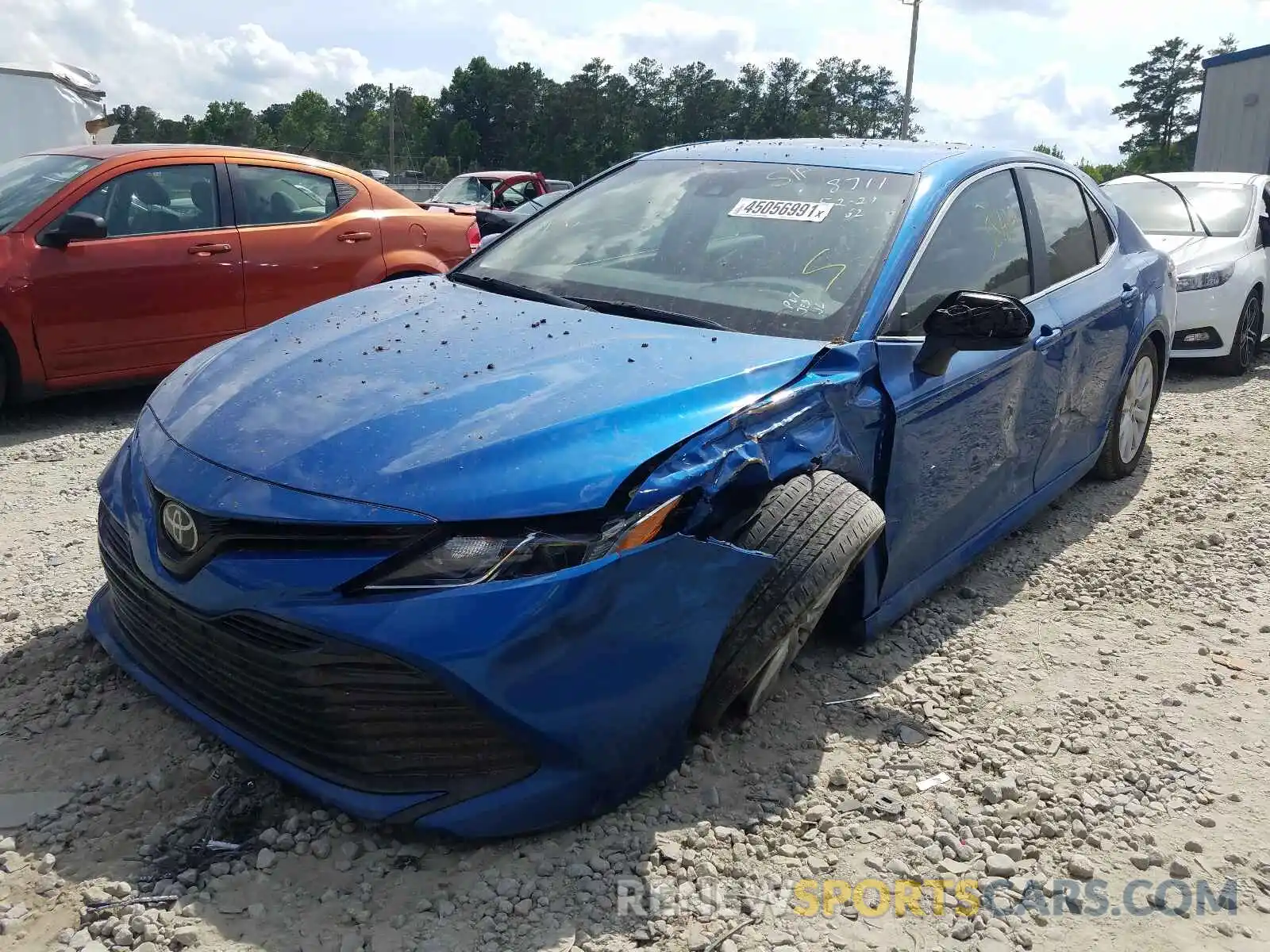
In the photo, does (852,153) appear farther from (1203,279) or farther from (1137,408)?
(1203,279)

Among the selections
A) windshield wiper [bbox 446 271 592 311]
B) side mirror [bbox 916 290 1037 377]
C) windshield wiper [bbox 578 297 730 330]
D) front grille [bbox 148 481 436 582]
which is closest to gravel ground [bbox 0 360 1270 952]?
front grille [bbox 148 481 436 582]

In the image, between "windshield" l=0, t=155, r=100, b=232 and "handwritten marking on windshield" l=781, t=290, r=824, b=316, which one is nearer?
"handwritten marking on windshield" l=781, t=290, r=824, b=316

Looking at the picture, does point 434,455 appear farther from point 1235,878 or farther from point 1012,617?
point 1012,617

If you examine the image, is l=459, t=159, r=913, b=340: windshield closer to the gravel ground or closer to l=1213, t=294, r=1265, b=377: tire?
the gravel ground

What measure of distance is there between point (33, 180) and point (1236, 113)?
2394cm

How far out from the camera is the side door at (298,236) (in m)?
6.30

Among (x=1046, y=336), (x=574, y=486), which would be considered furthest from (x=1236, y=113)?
(x=574, y=486)

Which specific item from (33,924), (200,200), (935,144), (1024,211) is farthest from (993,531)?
(200,200)

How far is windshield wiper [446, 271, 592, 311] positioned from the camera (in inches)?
126

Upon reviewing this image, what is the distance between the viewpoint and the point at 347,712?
2.14 meters

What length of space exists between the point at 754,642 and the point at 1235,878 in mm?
1191

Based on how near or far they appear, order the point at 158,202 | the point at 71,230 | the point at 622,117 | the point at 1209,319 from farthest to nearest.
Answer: the point at 622,117, the point at 1209,319, the point at 158,202, the point at 71,230

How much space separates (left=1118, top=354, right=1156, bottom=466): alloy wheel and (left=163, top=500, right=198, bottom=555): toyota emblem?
4.00m

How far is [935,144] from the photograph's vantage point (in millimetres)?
3863
